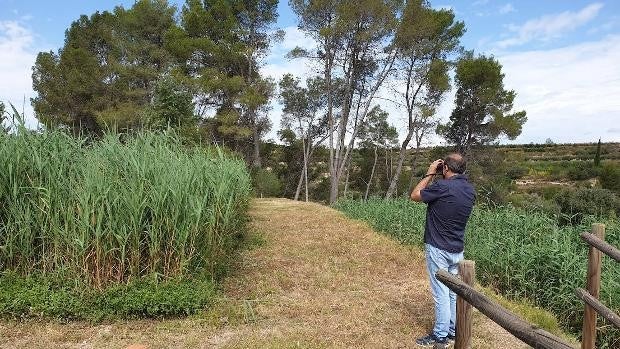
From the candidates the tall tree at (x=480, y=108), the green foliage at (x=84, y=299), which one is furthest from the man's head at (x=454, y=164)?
the tall tree at (x=480, y=108)

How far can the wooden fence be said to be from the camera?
5.37ft

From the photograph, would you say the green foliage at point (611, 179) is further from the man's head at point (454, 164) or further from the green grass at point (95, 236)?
the green grass at point (95, 236)

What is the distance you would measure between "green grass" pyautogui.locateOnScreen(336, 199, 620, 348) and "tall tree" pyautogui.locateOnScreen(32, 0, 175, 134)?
62.8 ft

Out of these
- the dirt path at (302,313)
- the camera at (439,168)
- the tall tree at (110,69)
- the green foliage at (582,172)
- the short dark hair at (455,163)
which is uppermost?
the tall tree at (110,69)

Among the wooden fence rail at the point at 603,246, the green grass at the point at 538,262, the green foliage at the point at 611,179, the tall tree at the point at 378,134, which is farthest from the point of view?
the tall tree at the point at 378,134

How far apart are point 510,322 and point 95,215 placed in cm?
342

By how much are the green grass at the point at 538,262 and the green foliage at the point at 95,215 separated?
11.4 feet

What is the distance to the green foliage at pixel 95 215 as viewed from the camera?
3.95 meters

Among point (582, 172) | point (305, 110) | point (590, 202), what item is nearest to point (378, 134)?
point (305, 110)

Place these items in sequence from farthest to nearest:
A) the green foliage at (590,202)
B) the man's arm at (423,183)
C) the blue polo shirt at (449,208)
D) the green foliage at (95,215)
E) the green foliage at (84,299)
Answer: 1. the green foliage at (590,202)
2. the green foliage at (95,215)
3. the green foliage at (84,299)
4. the man's arm at (423,183)
5. the blue polo shirt at (449,208)

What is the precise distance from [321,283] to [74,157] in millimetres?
2938

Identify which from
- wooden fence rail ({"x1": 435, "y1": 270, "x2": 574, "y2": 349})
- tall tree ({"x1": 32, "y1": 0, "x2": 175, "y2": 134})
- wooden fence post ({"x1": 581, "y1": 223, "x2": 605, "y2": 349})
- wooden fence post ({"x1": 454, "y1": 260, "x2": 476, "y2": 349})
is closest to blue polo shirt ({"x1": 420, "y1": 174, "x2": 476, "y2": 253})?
wooden fence post ({"x1": 581, "y1": 223, "x2": 605, "y2": 349})

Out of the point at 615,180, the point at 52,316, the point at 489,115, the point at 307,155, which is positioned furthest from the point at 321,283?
the point at 615,180

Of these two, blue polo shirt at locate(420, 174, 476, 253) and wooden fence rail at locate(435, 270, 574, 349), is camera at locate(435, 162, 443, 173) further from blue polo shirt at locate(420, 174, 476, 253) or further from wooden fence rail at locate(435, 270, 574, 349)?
wooden fence rail at locate(435, 270, 574, 349)
